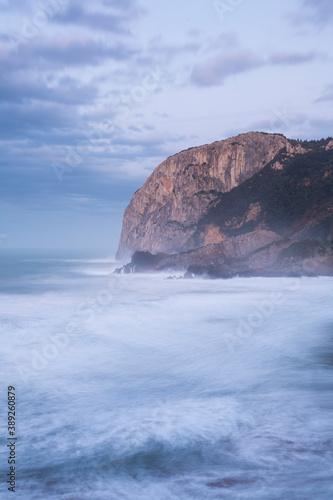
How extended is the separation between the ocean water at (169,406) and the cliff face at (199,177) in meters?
46.8

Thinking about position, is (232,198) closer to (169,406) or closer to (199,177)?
(199,177)

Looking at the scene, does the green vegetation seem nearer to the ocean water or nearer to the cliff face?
the cliff face

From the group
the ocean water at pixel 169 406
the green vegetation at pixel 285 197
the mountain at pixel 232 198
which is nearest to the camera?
the ocean water at pixel 169 406

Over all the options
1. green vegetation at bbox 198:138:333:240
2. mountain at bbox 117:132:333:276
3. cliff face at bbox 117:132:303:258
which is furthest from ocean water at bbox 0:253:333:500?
cliff face at bbox 117:132:303:258

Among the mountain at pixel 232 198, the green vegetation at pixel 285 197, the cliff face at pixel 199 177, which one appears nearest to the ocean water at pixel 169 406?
the mountain at pixel 232 198

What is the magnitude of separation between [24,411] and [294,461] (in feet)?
14.4

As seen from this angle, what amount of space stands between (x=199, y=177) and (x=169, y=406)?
6053cm

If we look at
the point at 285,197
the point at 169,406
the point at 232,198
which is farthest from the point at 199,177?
the point at 169,406

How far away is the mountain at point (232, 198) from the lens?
4481cm

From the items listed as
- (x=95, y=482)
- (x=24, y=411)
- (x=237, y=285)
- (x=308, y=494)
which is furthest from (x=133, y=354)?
(x=237, y=285)

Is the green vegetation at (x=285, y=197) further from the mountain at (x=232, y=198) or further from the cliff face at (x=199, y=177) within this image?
the cliff face at (x=199, y=177)

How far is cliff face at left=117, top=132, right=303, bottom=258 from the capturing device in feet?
210

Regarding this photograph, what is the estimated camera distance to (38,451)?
534 cm

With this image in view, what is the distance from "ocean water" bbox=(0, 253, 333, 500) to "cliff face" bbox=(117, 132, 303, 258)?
154ft
